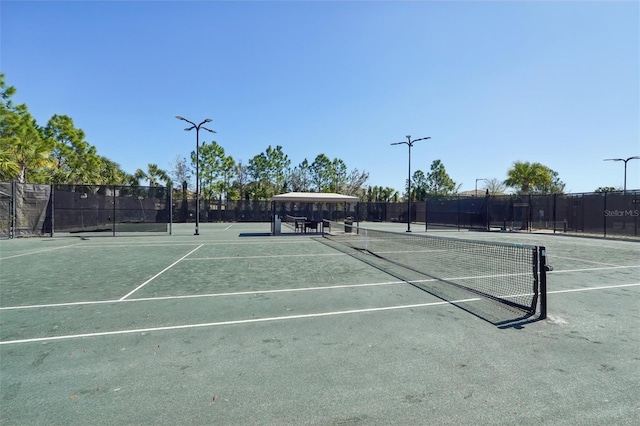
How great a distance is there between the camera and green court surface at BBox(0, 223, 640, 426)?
282cm

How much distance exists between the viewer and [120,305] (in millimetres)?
5988

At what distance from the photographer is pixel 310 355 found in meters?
3.91

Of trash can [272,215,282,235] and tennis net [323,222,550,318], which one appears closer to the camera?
tennis net [323,222,550,318]

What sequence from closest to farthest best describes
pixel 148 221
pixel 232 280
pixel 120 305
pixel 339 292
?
pixel 120 305, pixel 339 292, pixel 232 280, pixel 148 221

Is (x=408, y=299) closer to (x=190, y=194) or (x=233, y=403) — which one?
(x=233, y=403)

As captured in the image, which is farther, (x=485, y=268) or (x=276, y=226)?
(x=276, y=226)

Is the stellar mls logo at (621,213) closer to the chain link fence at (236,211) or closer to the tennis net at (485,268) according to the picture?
the chain link fence at (236,211)

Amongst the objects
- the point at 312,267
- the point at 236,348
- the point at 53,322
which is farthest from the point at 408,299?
the point at 53,322

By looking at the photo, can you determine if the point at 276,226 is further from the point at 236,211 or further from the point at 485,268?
the point at 236,211

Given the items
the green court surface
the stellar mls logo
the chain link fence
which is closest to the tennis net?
the green court surface

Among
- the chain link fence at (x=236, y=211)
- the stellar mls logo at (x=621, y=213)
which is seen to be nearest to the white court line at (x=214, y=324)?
the chain link fence at (x=236, y=211)

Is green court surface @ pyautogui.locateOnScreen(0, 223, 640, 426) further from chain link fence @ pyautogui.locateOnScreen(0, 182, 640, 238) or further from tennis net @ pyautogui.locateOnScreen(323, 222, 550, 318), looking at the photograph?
chain link fence @ pyautogui.locateOnScreen(0, 182, 640, 238)

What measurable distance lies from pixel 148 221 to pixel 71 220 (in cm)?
953

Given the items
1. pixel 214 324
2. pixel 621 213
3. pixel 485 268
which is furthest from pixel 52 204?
pixel 621 213
